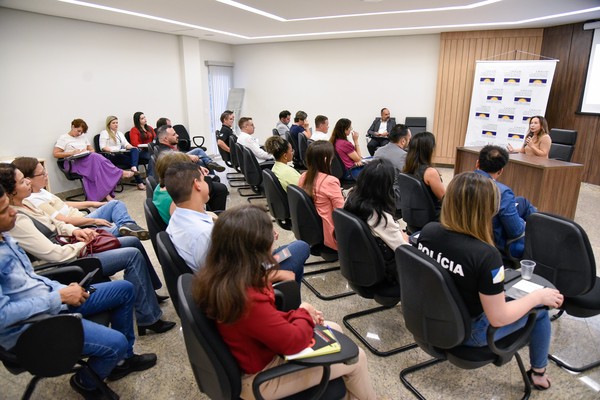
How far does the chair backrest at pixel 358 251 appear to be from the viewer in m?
1.94

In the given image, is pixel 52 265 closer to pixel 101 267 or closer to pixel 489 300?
pixel 101 267

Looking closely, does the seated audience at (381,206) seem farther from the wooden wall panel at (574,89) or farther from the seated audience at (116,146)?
the wooden wall panel at (574,89)

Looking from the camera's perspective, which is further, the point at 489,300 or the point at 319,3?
the point at 319,3

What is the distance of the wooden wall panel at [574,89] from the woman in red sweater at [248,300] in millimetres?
6841

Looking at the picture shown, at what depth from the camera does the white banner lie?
6.26 m

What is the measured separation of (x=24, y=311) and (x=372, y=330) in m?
1.86

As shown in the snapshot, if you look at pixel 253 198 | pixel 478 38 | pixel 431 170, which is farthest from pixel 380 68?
pixel 431 170

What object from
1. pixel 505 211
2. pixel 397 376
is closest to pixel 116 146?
pixel 397 376

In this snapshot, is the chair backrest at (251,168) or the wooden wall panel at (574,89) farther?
the wooden wall panel at (574,89)

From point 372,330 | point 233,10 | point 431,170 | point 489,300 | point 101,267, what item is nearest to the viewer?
point 489,300

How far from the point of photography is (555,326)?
240cm

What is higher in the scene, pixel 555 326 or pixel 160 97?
pixel 160 97

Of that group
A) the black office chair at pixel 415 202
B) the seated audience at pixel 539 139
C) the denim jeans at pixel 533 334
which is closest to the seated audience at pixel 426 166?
the black office chair at pixel 415 202

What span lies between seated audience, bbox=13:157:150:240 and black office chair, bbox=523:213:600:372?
2.48 metres
